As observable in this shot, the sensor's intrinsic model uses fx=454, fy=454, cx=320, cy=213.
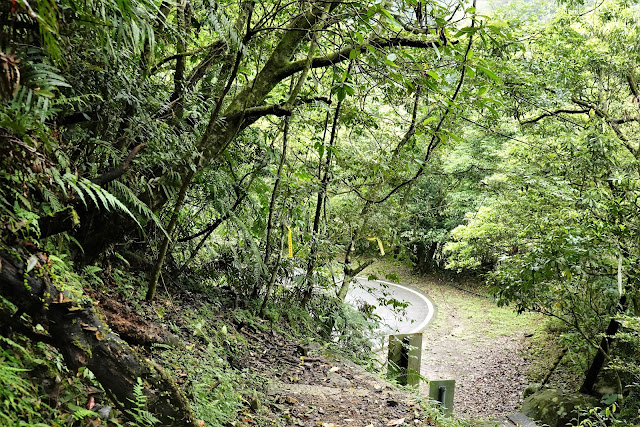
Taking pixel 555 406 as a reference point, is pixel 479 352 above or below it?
below

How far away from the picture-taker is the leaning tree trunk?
2.17 metres

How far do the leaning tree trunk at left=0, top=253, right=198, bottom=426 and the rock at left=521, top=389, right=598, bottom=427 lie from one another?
8902 millimetres

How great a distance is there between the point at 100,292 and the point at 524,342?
15.0 meters

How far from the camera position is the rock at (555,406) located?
919 cm

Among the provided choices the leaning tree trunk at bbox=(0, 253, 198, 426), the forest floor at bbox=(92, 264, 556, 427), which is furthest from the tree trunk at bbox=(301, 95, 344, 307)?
the leaning tree trunk at bbox=(0, 253, 198, 426)

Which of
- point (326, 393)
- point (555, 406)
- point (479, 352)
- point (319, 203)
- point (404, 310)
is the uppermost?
point (319, 203)

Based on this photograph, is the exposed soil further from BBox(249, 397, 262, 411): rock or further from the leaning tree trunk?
the leaning tree trunk

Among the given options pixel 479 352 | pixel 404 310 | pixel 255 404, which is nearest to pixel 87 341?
pixel 255 404

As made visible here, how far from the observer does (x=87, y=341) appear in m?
2.42

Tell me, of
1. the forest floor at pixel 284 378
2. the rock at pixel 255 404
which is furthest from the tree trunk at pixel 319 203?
the rock at pixel 255 404

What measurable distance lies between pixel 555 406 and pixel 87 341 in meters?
9.96

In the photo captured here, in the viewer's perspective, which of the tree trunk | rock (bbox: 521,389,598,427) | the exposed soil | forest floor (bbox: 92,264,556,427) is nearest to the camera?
forest floor (bbox: 92,264,556,427)

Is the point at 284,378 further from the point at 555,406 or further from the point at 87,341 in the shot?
the point at 555,406

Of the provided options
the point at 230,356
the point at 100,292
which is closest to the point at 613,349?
the point at 230,356
